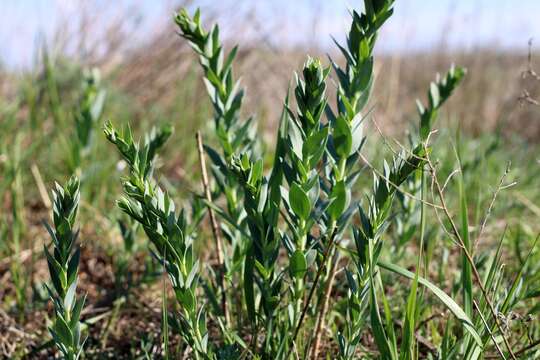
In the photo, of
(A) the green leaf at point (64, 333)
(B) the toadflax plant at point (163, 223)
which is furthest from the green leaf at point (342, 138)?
(A) the green leaf at point (64, 333)

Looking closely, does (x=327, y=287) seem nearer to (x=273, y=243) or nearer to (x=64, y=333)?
(x=273, y=243)

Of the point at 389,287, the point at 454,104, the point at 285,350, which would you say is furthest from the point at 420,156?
the point at 454,104

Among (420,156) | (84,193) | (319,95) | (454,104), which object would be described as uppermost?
(319,95)

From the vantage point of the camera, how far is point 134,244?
1799mm

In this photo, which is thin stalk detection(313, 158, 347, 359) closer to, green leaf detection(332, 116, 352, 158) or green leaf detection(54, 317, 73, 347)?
green leaf detection(332, 116, 352, 158)

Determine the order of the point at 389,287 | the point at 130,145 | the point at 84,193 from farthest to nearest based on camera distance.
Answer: the point at 84,193, the point at 389,287, the point at 130,145

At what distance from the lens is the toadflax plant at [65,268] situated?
1039 millimetres

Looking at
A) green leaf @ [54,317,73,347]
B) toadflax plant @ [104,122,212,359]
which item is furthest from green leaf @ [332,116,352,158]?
green leaf @ [54,317,73,347]

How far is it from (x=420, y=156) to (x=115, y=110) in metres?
2.94

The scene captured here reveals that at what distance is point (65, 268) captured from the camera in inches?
42.5

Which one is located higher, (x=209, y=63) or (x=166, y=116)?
(x=209, y=63)

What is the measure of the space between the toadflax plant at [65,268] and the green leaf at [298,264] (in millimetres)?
405

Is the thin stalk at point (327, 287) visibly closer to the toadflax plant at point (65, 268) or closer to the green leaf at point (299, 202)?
the green leaf at point (299, 202)

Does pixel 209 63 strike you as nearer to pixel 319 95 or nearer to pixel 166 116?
pixel 319 95
